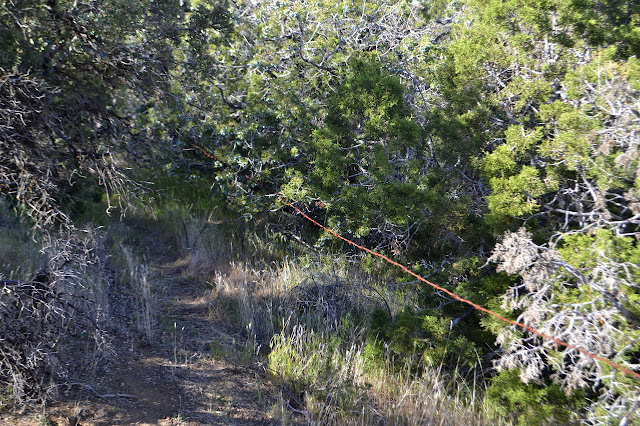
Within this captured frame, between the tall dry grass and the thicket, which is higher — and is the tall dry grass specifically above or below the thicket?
below

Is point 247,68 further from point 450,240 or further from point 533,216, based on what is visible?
point 533,216

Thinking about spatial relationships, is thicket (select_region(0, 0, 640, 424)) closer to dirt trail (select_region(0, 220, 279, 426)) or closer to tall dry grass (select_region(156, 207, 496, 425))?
tall dry grass (select_region(156, 207, 496, 425))

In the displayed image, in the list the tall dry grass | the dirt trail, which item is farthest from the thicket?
the dirt trail

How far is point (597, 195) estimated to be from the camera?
4328 millimetres

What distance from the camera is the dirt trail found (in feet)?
12.8

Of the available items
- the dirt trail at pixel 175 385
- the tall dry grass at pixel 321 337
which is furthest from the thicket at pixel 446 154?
the dirt trail at pixel 175 385

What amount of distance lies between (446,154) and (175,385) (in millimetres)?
2988

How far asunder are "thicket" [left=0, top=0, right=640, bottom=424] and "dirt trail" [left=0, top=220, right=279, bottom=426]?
0.45 m

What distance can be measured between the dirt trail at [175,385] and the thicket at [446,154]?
0.45 metres

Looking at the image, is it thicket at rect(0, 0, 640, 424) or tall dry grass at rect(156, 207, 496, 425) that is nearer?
thicket at rect(0, 0, 640, 424)

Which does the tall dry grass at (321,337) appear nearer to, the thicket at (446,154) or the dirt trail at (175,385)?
the thicket at (446,154)

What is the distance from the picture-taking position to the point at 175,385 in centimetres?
445

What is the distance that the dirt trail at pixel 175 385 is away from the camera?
3.89 meters

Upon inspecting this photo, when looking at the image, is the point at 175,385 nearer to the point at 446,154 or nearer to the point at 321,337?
the point at 321,337
